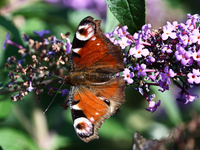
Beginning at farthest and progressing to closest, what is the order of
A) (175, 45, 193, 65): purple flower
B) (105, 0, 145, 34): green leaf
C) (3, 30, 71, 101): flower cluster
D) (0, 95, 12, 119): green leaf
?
1. (0, 95, 12, 119): green leaf
2. (3, 30, 71, 101): flower cluster
3. (105, 0, 145, 34): green leaf
4. (175, 45, 193, 65): purple flower

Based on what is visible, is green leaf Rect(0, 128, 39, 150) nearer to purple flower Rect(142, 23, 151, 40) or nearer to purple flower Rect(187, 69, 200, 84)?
purple flower Rect(142, 23, 151, 40)

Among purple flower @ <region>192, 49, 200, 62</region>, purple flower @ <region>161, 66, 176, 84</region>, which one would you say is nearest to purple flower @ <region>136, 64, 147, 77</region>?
purple flower @ <region>161, 66, 176, 84</region>

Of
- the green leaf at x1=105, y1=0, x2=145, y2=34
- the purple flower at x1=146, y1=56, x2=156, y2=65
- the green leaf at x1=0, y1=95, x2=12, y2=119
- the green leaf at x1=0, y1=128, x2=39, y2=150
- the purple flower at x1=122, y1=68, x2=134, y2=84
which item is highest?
the green leaf at x1=105, y1=0, x2=145, y2=34

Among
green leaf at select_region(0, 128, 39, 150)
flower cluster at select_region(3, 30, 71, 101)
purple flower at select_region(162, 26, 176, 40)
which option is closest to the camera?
purple flower at select_region(162, 26, 176, 40)

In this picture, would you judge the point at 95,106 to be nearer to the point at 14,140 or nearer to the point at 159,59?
the point at 159,59

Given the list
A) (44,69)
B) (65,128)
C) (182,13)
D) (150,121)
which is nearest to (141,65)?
(44,69)

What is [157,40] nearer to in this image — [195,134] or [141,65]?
[141,65]

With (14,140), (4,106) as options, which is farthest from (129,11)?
(14,140)
